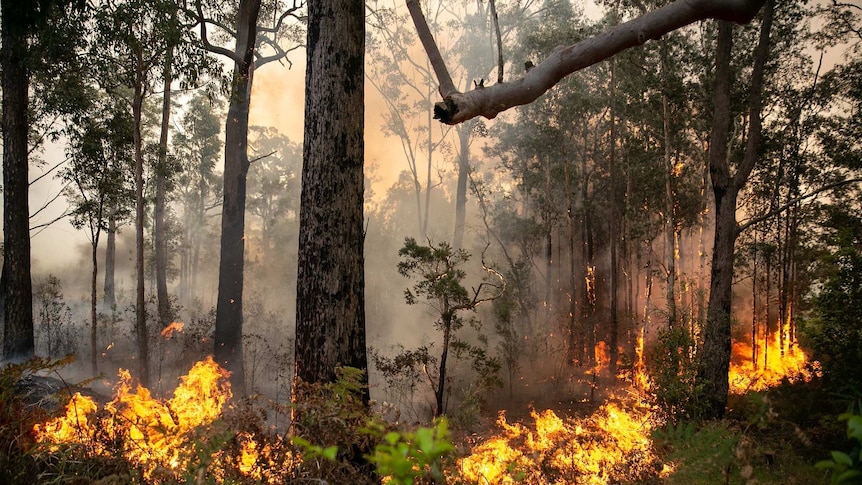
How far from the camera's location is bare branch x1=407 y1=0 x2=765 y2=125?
4195 millimetres

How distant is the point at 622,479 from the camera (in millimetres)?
6656

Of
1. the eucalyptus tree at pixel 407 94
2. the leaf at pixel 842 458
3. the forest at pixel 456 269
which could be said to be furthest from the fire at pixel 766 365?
the eucalyptus tree at pixel 407 94

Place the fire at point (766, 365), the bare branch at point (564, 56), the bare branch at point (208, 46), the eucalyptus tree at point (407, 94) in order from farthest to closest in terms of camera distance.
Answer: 1. the eucalyptus tree at point (407, 94)
2. the fire at point (766, 365)
3. the bare branch at point (208, 46)
4. the bare branch at point (564, 56)

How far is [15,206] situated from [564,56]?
11.9 metres

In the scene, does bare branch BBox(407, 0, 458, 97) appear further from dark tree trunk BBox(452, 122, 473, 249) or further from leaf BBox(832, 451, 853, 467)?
dark tree trunk BBox(452, 122, 473, 249)

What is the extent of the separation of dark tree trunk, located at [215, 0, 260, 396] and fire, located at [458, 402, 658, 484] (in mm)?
7446

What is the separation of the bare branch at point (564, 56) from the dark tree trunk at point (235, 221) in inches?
374

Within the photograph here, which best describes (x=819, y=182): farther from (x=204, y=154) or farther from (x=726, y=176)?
(x=204, y=154)

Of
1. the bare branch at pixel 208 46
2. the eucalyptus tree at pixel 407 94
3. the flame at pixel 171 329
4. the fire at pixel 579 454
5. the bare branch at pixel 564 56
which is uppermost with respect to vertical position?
the eucalyptus tree at pixel 407 94

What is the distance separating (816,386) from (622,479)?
5721 millimetres

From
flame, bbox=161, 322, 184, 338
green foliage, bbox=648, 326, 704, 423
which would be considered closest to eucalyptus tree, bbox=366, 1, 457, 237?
flame, bbox=161, 322, 184, 338

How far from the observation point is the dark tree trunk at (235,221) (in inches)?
485

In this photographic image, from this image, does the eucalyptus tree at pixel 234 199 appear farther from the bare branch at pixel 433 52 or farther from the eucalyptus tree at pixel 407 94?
the eucalyptus tree at pixel 407 94

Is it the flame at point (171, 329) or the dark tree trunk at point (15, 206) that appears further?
the flame at point (171, 329)
